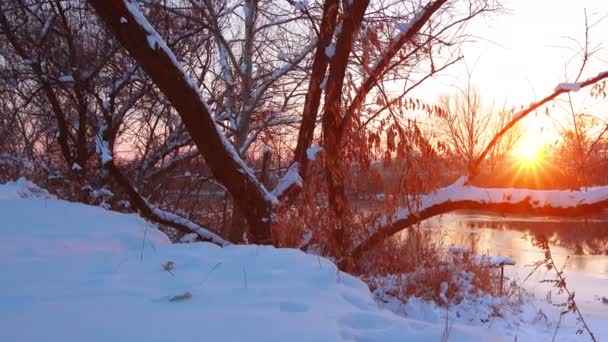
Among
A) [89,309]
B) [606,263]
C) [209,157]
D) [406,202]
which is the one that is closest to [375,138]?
[406,202]

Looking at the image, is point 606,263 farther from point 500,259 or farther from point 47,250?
point 47,250

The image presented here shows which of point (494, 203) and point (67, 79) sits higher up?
point (67, 79)

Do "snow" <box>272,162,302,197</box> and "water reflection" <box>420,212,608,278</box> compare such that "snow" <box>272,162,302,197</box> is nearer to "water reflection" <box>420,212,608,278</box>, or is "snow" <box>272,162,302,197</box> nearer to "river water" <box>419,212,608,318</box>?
"river water" <box>419,212,608,318</box>

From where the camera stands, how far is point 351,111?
412cm

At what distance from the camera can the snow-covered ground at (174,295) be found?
6.23 feet

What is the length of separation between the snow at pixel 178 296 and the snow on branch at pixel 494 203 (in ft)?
7.51

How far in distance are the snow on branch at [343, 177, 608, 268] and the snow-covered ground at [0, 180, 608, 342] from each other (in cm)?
228

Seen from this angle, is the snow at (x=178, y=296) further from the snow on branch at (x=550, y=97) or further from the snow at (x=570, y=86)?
the snow at (x=570, y=86)

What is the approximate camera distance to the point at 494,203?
16.9ft

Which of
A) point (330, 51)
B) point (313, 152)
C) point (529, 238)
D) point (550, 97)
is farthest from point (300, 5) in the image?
point (529, 238)

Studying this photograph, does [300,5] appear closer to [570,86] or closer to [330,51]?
[330,51]

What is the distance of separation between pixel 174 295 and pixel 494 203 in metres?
4.02

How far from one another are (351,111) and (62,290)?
269cm

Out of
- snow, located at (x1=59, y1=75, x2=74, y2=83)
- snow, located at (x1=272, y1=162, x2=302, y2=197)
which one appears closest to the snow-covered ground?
snow, located at (x1=272, y1=162, x2=302, y2=197)
